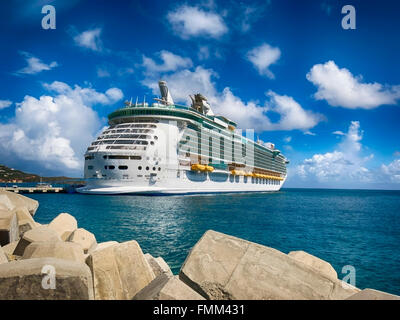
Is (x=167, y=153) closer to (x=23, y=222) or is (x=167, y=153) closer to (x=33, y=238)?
(x=23, y=222)

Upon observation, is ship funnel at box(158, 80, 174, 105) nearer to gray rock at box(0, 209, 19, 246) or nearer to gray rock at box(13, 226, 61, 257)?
gray rock at box(0, 209, 19, 246)

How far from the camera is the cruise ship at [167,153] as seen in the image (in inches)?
1761

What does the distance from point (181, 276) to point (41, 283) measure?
2380 millimetres

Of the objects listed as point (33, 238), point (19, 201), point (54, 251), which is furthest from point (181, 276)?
point (19, 201)

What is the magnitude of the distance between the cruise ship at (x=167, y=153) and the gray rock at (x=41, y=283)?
41736 millimetres

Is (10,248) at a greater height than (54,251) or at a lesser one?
lesser

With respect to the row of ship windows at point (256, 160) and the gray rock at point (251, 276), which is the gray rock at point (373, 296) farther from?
the row of ship windows at point (256, 160)

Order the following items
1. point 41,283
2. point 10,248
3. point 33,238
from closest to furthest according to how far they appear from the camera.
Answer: point 41,283, point 33,238, point 10,248

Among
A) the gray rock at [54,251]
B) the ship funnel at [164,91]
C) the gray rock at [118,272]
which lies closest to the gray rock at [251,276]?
the gray rock at [118,272]

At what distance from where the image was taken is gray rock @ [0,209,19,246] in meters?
8.09

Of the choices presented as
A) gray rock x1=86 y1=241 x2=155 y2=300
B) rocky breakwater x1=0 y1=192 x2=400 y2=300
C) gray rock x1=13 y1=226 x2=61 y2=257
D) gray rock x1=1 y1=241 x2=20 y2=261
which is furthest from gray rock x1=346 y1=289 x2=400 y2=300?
gray rock x1=1 y1=241 x2=20 y2=261

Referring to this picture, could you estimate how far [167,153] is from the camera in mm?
49469
